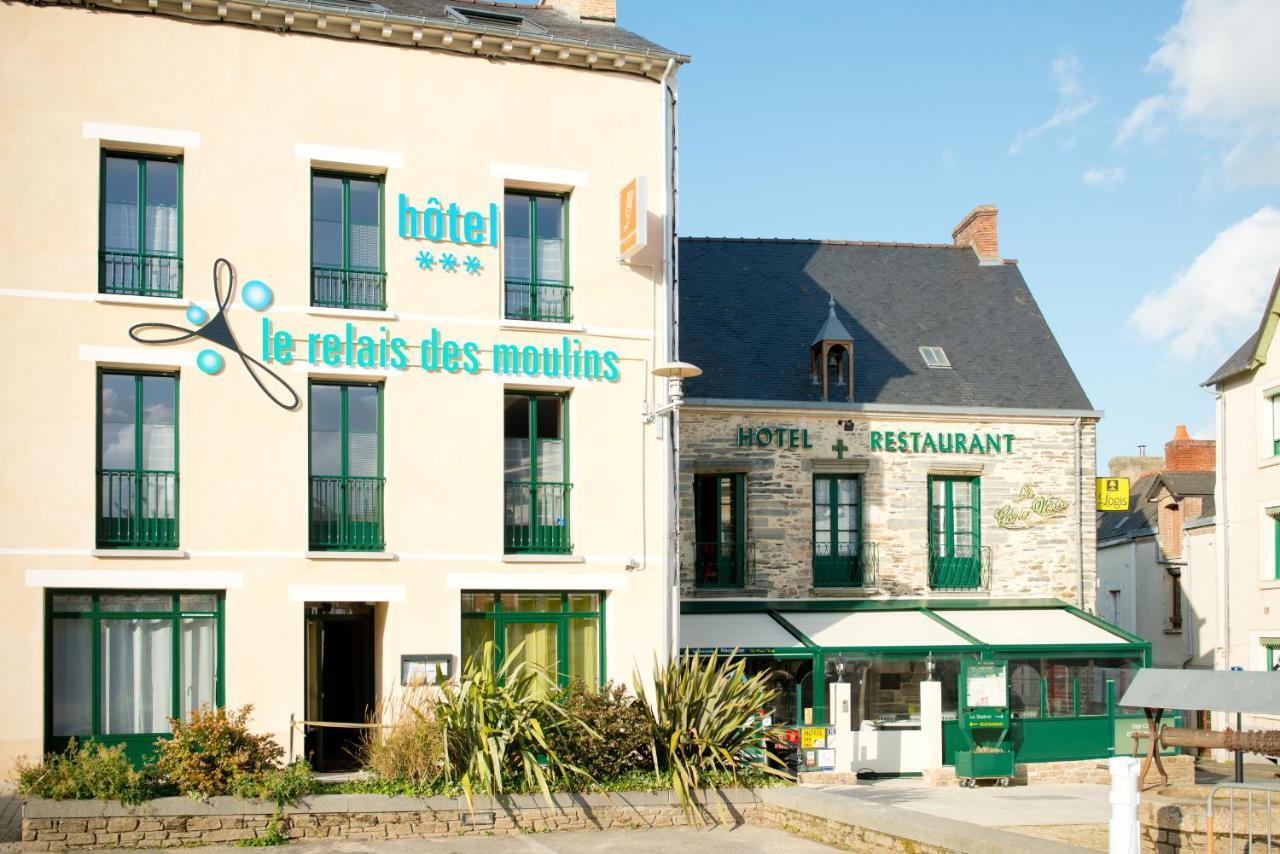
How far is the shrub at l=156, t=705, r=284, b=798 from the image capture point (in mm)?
13375

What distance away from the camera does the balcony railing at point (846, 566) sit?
23.4m

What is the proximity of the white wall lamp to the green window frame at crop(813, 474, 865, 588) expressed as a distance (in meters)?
6.25

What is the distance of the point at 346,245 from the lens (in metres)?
17.2

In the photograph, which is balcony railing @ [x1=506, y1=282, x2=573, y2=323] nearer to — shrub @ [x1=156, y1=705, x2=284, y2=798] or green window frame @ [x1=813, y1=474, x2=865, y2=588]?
shrub @ [x1=156, y1=705, x2=284, y2=798]

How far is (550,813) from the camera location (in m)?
14.1

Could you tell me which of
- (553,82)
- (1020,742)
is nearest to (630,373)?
(553,82)

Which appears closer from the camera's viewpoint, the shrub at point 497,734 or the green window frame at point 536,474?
the shrub at point 497,734

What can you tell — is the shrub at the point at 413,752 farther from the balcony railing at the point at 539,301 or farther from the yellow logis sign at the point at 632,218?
the yellow logis sign at the point at 632,218

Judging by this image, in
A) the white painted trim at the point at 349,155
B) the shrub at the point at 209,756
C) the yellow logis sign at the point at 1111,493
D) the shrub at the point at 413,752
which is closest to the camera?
the shrub at the point at 209,756

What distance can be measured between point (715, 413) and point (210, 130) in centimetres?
972

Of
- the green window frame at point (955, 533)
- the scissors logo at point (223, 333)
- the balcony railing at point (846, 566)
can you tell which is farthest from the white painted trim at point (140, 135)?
the green window frame at point (955, 533)

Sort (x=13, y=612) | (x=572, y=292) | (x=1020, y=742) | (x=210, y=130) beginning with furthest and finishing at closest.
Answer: (x=1020, y=742) < (x=572, y=292) < (x=210, y=130) < (x=13, y=612)

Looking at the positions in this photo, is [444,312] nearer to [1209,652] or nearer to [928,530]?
[928,530]

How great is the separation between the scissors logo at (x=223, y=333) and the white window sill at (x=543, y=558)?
321cm
